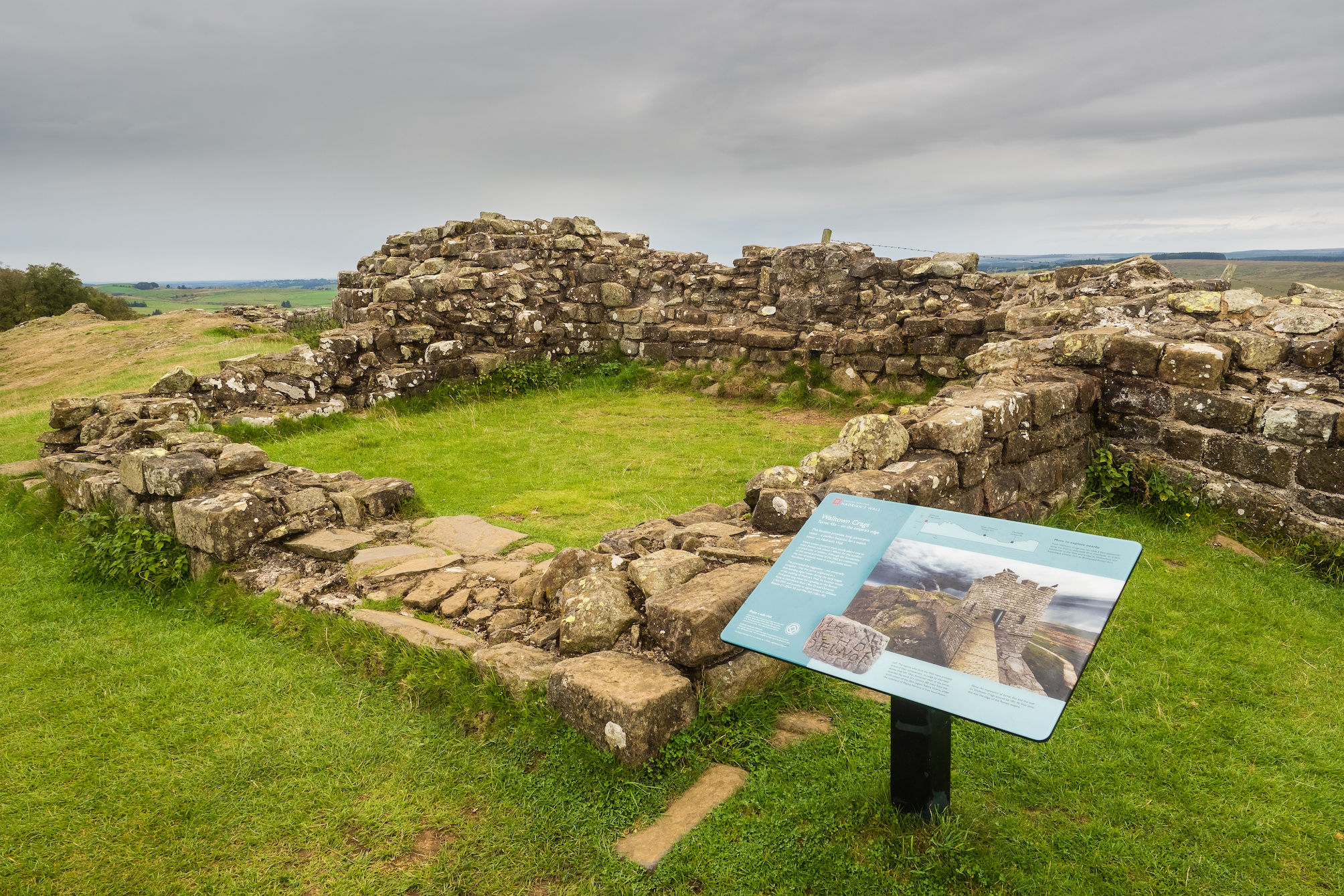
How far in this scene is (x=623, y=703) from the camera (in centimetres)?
331

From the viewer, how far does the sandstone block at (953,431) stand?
18.0 ft

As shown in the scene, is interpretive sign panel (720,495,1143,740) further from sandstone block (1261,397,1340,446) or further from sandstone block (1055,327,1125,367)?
sandstone block (1055,327,1125,367)

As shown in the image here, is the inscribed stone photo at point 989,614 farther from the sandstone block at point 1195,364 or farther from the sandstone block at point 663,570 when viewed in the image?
the sandstone block at point 1195,364

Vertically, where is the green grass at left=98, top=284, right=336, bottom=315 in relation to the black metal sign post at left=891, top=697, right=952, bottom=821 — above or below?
above

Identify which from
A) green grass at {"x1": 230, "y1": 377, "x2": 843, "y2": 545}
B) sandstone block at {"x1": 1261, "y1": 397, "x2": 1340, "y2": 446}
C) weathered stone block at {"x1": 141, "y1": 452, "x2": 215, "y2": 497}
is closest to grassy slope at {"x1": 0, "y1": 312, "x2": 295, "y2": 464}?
green grass at {"x1": 230, "y1": 377, "x2": 843, "y2": 545}

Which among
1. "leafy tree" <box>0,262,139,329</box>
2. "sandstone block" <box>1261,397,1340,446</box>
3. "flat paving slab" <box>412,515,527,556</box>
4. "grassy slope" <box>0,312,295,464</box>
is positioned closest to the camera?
"sandstone block" <box>1261,397,1340,446</box>

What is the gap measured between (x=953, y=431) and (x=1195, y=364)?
2557 millimetres

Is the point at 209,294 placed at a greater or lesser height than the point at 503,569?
greater

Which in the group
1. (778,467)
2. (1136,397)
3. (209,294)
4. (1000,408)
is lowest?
(778,467)

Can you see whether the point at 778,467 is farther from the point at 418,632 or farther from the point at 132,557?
the point at 132,557

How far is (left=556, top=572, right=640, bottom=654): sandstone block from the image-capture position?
3959mm

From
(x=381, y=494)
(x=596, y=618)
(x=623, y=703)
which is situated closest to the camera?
(x=623, y=703)

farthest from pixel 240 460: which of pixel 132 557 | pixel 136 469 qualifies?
pixel 132 557

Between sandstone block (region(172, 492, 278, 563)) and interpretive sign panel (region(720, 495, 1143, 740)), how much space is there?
4.37 meters
